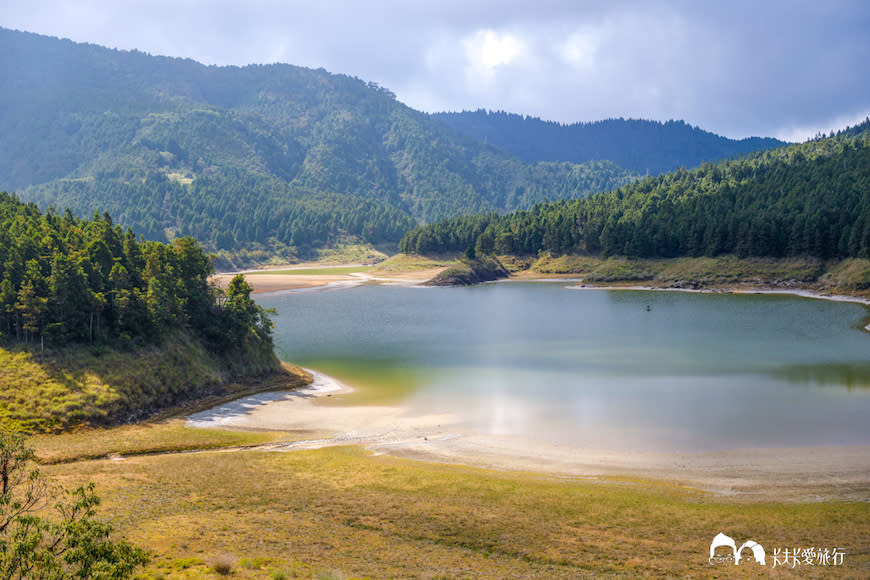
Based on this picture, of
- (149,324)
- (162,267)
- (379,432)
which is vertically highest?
(162,267)

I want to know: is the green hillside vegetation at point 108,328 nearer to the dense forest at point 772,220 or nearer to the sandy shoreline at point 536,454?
the sandy shoreline at point 536,454

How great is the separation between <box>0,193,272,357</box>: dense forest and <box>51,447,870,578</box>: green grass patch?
59.4 ft

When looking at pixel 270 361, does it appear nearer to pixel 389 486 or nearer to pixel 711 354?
pixel 389 486

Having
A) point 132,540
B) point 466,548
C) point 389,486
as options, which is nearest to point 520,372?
point 389,486

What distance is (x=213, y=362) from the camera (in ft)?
174

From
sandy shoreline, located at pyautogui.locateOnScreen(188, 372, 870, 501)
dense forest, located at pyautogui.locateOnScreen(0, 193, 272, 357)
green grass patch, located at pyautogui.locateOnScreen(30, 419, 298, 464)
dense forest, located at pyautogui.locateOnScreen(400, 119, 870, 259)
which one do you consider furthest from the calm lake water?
dense forest, located at pyautogui.locateOnScreen(400, 119, 870, 259)

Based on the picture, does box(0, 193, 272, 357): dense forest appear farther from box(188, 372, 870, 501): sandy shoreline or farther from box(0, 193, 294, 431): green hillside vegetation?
box(188, 372, 870, 501): sandy shoreline

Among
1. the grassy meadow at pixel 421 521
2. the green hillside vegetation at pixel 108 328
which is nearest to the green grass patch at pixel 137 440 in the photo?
the grassy meadow at pixel 421 521

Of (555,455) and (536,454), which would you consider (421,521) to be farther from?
(555,455)

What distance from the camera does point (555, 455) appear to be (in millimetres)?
35125

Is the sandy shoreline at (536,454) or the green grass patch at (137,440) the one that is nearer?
the sandy shoreline at (536,454)

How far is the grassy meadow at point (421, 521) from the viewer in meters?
20.4

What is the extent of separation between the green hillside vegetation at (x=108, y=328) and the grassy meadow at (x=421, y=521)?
8401 millimetres

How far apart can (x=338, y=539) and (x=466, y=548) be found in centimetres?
482
